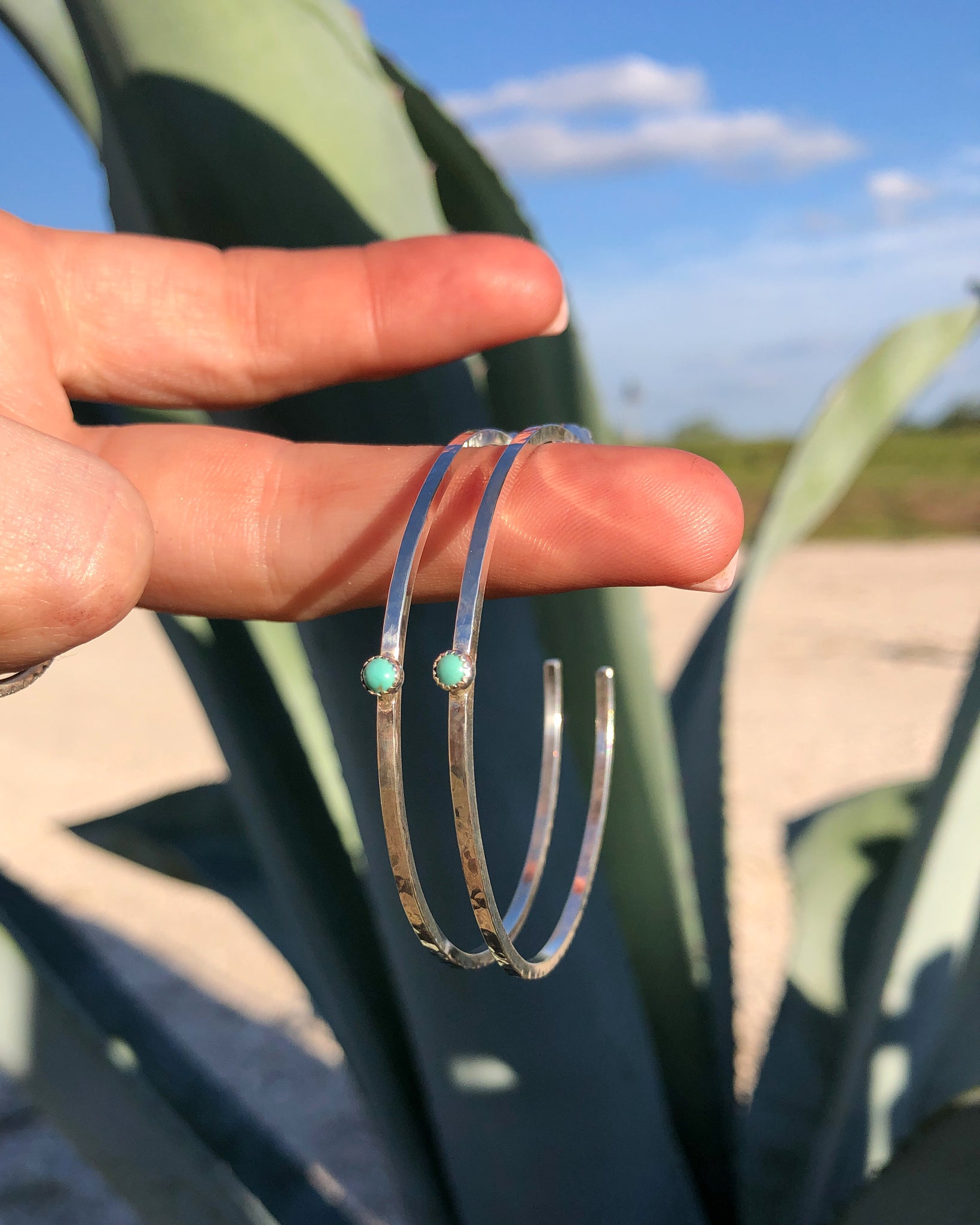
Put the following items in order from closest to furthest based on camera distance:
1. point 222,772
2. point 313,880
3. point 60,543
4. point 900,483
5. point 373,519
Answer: point 60,543 < point 373,519 < point 313,880 < point 222,772 < point 900,483

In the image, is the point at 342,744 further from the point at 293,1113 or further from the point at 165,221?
the point at 293,1113

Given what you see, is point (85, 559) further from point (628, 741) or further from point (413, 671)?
point (628, 741)

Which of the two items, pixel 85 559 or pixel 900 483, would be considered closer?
pixel 85 559

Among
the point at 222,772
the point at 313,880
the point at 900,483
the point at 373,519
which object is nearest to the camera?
the point at 373,519

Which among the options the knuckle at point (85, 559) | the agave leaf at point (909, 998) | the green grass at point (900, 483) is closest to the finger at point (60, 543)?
the knuckle at point (85, 559)

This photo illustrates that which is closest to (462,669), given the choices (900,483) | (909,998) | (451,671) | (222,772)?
(451,671)

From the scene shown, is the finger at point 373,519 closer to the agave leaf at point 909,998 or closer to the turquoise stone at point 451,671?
the turquoise stone at point 451,671
